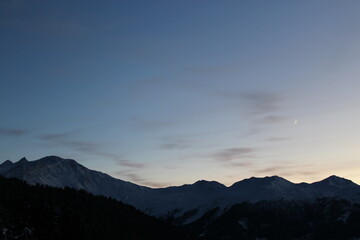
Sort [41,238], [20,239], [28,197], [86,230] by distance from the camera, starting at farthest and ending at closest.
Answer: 1. [28,197]
2. [86,230]
3. [41,238]
4. [20,239]

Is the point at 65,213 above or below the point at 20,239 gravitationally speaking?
above

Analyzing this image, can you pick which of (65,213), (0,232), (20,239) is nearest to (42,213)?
(65,213)

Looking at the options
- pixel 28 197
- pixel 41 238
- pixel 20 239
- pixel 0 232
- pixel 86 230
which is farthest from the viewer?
pixel 28 197

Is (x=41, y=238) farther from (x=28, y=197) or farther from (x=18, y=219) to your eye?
(x=28, y=197)

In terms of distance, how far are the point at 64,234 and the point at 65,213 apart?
54.2 ft

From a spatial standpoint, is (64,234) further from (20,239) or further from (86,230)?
(20,239)

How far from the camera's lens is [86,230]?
181 meters

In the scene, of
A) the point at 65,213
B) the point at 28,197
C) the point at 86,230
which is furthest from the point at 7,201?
the point at 86,230

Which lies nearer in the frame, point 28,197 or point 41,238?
point 41,238

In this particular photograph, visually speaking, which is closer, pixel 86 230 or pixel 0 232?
pixel 0 232

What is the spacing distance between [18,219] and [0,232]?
28.3 m

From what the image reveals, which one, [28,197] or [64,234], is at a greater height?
[28,197]

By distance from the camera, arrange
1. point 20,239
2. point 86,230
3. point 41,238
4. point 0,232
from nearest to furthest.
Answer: point 0,232, point 20,239, point 41,238, point 86,230

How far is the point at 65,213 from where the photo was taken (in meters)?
190
